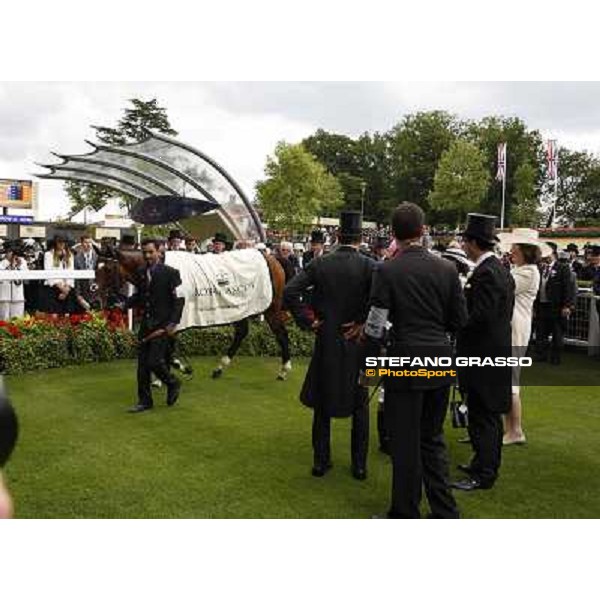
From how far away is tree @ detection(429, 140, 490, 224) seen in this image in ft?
152

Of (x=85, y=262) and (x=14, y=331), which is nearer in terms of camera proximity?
(x=14, y=331)

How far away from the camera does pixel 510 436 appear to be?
5.97m

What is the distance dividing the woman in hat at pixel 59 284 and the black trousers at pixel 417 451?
24.7ft

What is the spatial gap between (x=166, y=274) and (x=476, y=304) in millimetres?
3331

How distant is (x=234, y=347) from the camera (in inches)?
353

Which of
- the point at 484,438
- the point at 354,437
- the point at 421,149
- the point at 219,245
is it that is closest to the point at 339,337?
the point at 354,437

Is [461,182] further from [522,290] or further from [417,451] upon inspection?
[417,451]

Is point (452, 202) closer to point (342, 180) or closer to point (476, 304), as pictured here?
point (342, 180)

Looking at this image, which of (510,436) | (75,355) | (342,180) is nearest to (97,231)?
(75,355)

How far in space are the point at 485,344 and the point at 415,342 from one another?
1.14 metres

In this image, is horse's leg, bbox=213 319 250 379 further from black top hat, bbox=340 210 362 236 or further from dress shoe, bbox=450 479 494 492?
dress shoe, bbox=450 479 494 492

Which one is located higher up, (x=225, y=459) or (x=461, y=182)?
(x=461, y=182)

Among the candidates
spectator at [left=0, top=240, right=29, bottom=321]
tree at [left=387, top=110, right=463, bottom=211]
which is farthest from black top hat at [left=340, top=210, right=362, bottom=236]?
tree at [left=387, top=110, right=463, bottom=211]

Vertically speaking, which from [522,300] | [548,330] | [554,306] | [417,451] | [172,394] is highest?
[522,300]
